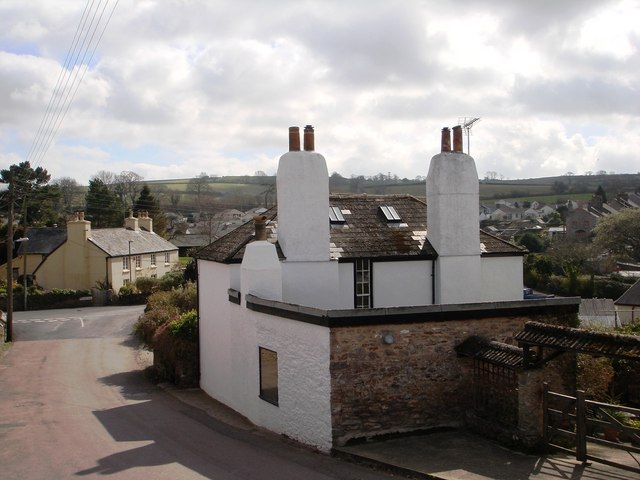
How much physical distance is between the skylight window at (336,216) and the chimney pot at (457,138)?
3922mm

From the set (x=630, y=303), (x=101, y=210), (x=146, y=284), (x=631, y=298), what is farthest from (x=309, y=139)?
(x=101, y=210)

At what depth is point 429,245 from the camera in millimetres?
18312

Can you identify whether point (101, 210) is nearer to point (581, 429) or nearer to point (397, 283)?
point (397, 283)

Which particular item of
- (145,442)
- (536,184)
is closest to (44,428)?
(145,442)

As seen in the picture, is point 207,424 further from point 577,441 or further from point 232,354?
point 577,441

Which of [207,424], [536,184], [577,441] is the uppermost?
[536,184]

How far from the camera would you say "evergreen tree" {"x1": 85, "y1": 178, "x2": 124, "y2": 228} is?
7412cm

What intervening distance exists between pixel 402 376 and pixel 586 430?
3.52 meters

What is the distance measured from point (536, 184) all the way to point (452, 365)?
142238 mm

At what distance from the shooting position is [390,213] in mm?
19891

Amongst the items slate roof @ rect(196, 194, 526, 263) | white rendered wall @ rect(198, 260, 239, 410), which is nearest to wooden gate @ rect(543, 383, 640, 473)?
slate roof @ rect(196, 194, 526, 263)

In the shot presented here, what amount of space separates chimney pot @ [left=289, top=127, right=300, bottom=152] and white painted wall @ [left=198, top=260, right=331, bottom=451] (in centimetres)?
402

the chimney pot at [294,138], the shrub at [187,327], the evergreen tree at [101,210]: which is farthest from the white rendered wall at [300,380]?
the evergreen tree at [101,210]

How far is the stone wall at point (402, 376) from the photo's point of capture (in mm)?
12266
